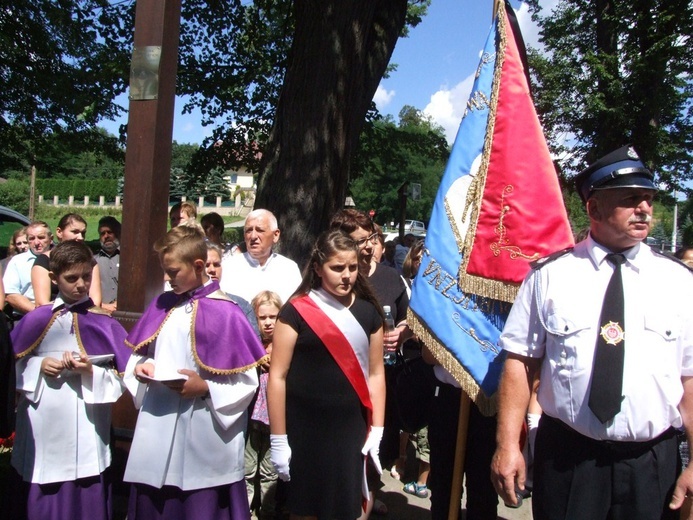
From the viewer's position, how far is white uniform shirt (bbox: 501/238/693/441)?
2.24 metres

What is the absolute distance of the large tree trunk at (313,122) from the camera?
593cm

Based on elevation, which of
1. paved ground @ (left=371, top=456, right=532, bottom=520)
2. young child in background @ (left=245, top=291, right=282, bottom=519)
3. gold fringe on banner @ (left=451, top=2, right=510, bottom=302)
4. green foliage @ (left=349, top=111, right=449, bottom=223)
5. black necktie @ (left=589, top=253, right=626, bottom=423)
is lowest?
paved ground @ (left=371, top=456, right=532, bottom=520)

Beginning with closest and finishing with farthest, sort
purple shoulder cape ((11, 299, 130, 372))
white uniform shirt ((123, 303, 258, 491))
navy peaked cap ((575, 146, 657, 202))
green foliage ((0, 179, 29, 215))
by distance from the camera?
navy peaked cap ((575, 146, 657, 202)), white uniform shirt ((123, 303, 258, 491)), purple shoulder cape ((11, 299, 130, 372)), green foliage ((0, 179, 29, 215))

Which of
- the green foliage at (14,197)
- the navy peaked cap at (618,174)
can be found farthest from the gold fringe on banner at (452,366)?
the green foliage at (14,197)

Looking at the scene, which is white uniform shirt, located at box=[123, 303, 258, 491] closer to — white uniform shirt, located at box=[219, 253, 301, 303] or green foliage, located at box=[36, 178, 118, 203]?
white uniform shirt, located at box=[219, 253, 301, 303]

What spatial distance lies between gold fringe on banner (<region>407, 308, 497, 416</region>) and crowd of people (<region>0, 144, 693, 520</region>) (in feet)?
0.70

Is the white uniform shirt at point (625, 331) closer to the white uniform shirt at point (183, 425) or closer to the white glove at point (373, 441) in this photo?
the white glove at point (373, 441)

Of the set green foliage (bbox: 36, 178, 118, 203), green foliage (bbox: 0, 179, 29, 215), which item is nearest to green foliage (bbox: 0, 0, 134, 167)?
green foliage (bbox: 0, 179, 29, 215)

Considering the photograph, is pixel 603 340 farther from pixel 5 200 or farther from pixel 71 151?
pixel 5 200

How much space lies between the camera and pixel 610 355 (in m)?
2.24

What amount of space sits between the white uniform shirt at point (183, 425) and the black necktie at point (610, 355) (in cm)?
165

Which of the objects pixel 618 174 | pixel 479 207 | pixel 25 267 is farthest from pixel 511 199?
pixel 25 267

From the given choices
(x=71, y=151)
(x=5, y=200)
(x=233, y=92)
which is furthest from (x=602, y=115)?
(x=5, y=200)

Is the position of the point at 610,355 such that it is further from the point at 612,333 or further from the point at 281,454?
the point at 281,454
